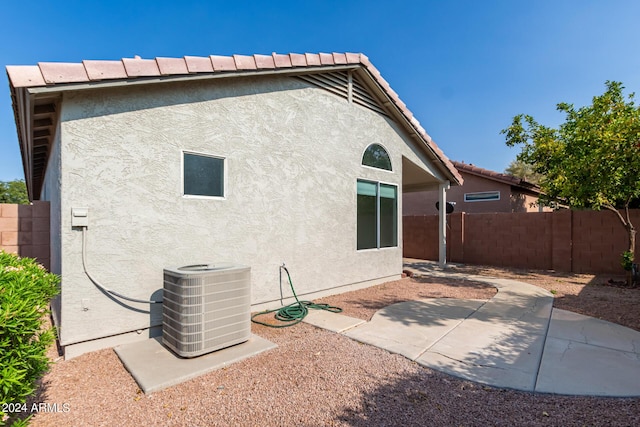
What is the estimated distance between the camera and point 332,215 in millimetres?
7258

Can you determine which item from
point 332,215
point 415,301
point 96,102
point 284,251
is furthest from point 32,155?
point 415,301

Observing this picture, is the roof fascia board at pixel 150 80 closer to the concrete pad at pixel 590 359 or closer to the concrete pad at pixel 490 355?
the concrete pad at pixel 490 355

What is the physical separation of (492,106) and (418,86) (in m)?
3.57

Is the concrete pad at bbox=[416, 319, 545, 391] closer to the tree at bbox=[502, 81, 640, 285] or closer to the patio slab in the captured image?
the patio slab

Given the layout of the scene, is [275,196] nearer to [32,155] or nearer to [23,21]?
[32,155]

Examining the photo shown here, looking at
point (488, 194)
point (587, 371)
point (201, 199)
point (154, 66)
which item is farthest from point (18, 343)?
point (488, 194)

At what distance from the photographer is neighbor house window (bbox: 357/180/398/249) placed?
810 cm

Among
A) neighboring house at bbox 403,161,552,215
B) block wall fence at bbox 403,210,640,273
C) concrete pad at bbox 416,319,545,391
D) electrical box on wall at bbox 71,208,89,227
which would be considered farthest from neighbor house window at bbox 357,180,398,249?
neighboring house at bbox 403,161,552,215

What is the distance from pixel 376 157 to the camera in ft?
28.0

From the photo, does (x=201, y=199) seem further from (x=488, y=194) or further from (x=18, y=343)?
(x=488, y=194)

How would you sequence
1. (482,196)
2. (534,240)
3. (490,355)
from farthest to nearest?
(482,196) → (534,240) → (490,355)

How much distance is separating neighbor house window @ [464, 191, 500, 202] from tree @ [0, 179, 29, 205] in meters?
58.9

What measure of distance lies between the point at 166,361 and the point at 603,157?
11113 mm

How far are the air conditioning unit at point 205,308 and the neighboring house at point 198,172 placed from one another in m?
0.76
